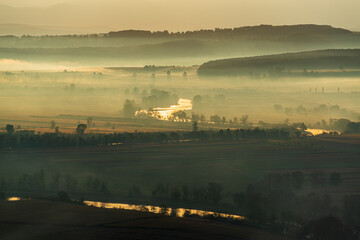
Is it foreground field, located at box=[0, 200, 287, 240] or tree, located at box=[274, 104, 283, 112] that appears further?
tree, located at box=[274, 104, 283, 112]

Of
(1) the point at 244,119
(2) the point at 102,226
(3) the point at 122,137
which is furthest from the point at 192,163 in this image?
(1) the point at 244,119

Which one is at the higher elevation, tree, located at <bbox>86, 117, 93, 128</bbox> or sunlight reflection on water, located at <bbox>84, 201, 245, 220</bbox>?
tree, located at <bbox>86, 117, 93, 128</bbox>

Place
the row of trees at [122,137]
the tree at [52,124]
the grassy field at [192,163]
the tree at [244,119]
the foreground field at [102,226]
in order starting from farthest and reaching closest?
the tree at [244,119]
the tree at [52,124]
the row of trees at [122,137]
the grassy field at [192,163]
the foreground field at [102,226]

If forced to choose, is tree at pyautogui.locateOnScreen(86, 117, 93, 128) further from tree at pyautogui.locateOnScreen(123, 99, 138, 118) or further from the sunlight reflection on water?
the sunlight reflection on water

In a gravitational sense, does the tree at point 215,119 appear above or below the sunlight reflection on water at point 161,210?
above

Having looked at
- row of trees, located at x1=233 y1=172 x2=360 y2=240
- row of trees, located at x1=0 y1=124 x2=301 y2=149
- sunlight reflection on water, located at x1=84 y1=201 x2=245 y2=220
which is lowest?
sunlight reflection on water, located at x1=84 y1=201 x2=245 y2=220

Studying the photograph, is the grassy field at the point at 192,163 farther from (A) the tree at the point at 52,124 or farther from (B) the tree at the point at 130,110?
(B) the tree at the point at 130,110

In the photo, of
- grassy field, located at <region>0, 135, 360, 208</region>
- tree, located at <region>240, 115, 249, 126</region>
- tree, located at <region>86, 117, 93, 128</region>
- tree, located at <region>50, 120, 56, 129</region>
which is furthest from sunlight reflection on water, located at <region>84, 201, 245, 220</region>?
tree, located at <region>240, 115, 249, 126</region>

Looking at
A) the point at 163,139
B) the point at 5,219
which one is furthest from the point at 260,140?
the point at 5,219

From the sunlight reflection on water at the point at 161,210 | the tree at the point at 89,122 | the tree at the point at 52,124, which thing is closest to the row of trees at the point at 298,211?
the sunlight reflection on water at the point at 161,210

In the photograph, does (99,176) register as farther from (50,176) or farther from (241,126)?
(241,126)
